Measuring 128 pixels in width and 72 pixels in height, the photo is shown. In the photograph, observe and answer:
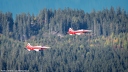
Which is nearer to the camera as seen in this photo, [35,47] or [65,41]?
[35,47]

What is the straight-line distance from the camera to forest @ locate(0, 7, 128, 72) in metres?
59.9

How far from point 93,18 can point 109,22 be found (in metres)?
1.65

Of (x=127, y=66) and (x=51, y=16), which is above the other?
(x=51, y=16)

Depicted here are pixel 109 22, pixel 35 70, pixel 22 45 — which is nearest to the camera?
pixel 35 70

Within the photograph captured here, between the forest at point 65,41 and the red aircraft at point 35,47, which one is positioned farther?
the red aircraft at point 35,47

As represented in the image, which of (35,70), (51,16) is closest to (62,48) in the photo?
(35,70)

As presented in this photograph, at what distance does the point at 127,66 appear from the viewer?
60188 millimetres

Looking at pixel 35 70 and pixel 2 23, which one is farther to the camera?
pixel 2 23

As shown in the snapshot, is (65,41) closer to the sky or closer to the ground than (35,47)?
closer to the sky

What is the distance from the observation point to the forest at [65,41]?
197ft

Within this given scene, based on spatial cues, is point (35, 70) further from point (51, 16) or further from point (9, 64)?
point (51, 16)

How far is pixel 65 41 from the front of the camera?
65.6 m

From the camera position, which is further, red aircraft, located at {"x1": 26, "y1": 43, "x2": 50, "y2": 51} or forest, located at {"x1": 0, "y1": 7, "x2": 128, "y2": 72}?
red aircraft, located at {"x1": 26, "y1": 43, "x2": 50, "y2": 51}

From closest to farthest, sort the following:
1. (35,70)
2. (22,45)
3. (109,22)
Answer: (35,70), (22,45), (109,22)
